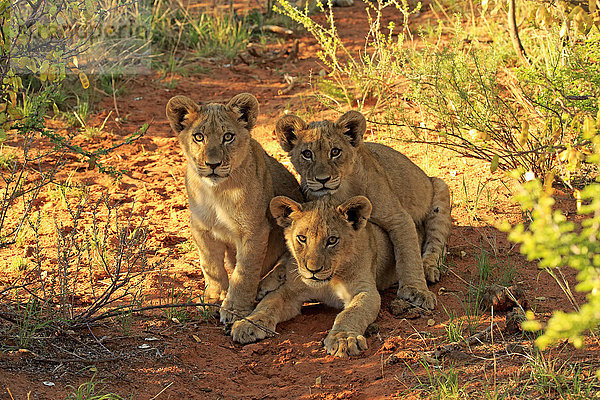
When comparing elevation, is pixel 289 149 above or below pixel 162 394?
above

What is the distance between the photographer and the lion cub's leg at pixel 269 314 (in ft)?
16.3

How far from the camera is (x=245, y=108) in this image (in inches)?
212

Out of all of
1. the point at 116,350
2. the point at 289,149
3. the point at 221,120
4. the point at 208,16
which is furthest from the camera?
the point at 208,16

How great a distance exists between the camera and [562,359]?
160 inches

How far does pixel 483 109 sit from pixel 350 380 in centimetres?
391

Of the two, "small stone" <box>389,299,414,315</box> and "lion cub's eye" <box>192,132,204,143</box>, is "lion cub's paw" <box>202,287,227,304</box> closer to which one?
"lion cub's eye" <box>192,132,204,143</box>

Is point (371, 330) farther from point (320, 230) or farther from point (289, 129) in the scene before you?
point (289, 129)

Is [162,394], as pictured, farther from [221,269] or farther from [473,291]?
[473,291]

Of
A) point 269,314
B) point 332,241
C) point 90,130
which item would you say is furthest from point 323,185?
point 90,130

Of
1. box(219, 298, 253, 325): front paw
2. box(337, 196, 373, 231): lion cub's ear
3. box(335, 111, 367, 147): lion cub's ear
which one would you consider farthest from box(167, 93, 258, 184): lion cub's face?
box(219, 298, 253, 325): front paw

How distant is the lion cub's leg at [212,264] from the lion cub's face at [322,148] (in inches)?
30.4

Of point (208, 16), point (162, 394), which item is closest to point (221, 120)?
point (162, 394)

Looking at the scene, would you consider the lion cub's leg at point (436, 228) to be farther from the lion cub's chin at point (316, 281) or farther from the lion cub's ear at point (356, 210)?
the lion cub's chin at point (316, 281)

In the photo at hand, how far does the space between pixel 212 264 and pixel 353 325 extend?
1207mm
